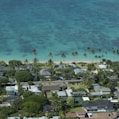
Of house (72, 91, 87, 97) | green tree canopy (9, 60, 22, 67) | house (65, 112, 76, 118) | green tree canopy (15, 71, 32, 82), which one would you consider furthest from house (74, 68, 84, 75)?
house (65, 112, 76, 118)

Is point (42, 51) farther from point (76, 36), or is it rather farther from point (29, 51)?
point (76, 36)

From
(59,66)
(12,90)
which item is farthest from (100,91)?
(12,90)

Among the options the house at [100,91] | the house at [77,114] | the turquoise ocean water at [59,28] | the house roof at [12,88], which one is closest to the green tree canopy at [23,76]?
the house roof at [12,88]

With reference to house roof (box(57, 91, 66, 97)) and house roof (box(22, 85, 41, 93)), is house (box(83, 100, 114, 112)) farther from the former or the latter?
house roof (box(22, 85, 41, 93))

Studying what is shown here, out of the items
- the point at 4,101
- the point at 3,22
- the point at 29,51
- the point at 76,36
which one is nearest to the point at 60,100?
the point at 4,101

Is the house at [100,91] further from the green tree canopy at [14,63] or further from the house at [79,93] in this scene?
the green tree canopy at [14,63]
